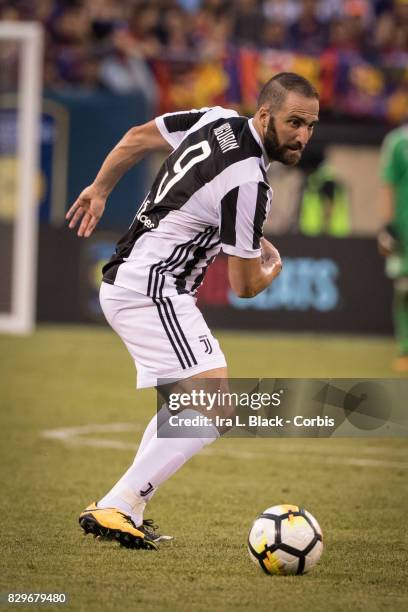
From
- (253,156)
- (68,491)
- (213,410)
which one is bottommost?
(68,491)

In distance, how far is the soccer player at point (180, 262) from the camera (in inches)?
194

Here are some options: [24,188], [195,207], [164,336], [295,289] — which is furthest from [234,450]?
[295,289]

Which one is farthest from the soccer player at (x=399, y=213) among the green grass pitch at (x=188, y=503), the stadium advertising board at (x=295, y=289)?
the stadium advertising board at (x=295, y=289)

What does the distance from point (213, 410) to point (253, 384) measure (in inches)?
8.0

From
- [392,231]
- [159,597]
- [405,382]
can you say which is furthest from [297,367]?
[159,597]

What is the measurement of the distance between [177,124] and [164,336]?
0.94 m

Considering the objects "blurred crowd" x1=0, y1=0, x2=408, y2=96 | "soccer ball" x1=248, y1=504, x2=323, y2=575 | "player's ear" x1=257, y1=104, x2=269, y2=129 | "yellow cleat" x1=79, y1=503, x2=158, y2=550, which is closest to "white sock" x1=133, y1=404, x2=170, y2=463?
"yellow cleat" x1=79, y1=503, x2=158, y2=550

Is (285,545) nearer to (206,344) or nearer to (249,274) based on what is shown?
(206,344)

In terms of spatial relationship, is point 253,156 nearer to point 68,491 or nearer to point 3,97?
point 68,491

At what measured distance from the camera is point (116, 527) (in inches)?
205

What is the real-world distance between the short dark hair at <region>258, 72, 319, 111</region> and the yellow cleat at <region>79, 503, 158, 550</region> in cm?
176

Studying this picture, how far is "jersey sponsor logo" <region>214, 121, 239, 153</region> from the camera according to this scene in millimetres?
4949

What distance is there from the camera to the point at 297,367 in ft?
38.9

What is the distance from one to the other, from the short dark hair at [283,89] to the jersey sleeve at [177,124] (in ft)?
1.64
